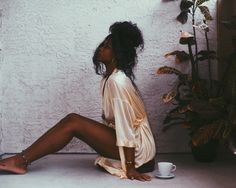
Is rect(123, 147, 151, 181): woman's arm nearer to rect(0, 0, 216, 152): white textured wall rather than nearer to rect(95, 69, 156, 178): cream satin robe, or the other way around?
rect(95, 69, 156, 178): cream satin robe

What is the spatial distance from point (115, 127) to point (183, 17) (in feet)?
4.00

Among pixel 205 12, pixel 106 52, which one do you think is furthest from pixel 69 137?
pixel 205 12

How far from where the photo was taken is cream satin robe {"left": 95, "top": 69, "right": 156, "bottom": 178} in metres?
2.27

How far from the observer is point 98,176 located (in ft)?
7.66

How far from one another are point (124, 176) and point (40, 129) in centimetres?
113

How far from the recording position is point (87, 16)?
3139 mm

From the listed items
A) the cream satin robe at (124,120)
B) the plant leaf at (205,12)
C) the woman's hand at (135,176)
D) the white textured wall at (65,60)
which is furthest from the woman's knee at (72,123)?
the plant leaf at (205,12)

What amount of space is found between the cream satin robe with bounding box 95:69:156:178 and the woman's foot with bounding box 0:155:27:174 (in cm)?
48

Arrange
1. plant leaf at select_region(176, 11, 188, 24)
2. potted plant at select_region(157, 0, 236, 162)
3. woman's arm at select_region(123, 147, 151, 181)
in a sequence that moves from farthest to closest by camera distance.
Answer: plant leaf at select_region(176, 11, 188, 24), potted plant at select_region(157, 0, 236, 162), woman's arm at select_region(123, 147, 151, 181)

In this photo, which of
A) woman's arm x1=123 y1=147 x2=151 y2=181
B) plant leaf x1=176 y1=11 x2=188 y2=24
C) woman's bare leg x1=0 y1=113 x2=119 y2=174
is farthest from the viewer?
plant leaf x1=176 y1=11 x2=188 y2=24

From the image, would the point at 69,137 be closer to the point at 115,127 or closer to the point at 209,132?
the point at 115,127

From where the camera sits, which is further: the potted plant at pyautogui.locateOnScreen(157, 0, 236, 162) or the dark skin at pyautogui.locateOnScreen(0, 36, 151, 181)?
the potted plant at pyautogui.locateOnScreen(157, 0, 236, 162)

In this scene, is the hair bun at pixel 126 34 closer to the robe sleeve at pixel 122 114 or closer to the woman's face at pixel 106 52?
the woman's face at pixel 106 52

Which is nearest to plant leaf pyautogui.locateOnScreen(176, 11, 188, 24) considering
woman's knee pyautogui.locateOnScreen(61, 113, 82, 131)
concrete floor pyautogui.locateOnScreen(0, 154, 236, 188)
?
concrete floor pyautogui.locateOnScreen(0, 154, 236, 188)
